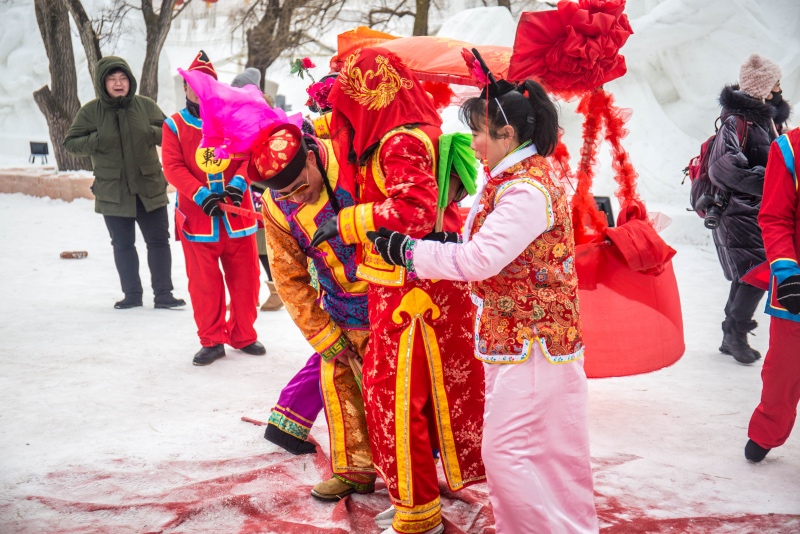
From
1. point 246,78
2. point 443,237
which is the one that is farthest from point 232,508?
point 246,78

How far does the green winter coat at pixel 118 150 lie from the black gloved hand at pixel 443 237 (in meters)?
3.94

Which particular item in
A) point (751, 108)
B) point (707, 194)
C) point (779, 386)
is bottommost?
point (779, 386)

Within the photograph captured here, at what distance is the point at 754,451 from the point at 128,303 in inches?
181

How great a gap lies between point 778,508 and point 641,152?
7.80 m

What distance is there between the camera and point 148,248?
610 cm

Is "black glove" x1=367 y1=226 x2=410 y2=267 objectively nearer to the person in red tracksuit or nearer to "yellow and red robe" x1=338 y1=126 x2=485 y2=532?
"yellow and red robe" x1=338 y1=126 x2=485 y2=532

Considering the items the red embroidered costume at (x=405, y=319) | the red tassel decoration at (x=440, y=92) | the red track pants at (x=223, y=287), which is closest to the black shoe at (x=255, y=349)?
the red track pants at (x=223, y=287)

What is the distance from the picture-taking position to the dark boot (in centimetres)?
466

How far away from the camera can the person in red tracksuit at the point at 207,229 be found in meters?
4.71

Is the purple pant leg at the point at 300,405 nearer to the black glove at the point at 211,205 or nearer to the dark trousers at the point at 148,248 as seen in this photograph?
the black glove at the point at 211,205

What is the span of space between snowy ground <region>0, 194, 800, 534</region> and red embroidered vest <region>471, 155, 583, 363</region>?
816 millimetres

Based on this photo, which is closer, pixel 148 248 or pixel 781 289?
pixel 781 289

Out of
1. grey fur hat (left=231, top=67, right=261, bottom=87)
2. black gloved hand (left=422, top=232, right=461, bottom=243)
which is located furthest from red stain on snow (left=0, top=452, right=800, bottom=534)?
grey fur hat (left=231, top=67, right=261, bottom=87)

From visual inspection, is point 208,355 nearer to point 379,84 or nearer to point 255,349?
point 255,349
